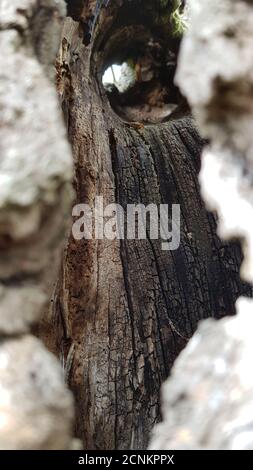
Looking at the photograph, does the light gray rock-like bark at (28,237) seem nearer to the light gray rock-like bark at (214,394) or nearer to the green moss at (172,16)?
→ the light gray rock-like bark at (214,394)

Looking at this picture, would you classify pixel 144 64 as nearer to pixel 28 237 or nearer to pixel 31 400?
pixel 28 237

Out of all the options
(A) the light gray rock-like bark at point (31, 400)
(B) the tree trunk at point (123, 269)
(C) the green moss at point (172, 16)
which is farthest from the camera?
(C) the green moss at point (172, 16)

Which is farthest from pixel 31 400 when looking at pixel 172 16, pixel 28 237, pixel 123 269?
pixel 172 16

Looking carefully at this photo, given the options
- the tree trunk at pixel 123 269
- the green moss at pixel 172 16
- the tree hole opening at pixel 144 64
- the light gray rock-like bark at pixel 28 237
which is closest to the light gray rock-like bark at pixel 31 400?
the light gray rock-like bark at pixel 28 237

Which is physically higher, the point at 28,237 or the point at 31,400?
the point at 28,237

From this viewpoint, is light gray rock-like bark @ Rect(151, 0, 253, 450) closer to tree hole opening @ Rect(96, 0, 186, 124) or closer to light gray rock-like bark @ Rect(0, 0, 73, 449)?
light gray rock-like bark @ Rect(0, 0, 73, 449)

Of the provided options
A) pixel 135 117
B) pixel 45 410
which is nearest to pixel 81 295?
pixel 45 410
